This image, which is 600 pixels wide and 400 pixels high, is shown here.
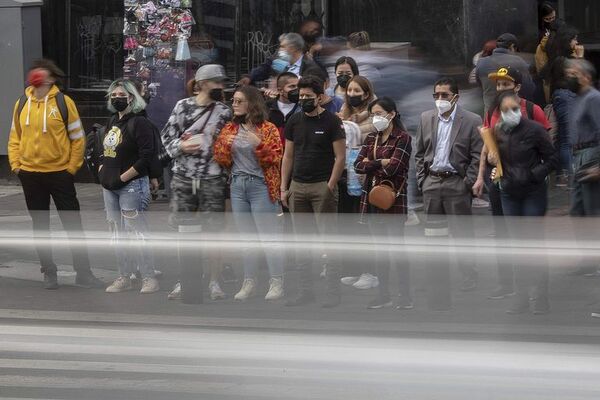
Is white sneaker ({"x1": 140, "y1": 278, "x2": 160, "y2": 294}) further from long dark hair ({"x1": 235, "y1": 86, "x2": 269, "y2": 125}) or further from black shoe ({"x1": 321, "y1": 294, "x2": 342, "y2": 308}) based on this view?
long dark hair ({"x1": 235, "y1": 86, "x2": 269, "y2": 125})

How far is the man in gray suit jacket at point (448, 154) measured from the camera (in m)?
7.21

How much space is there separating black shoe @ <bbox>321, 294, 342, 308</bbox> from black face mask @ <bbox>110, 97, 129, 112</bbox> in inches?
184

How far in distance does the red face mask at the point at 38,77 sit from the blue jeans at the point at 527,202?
3535 mm

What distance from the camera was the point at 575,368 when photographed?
2992mm

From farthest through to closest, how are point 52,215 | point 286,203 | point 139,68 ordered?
point 139,68 → point 286,203 → point 52,215

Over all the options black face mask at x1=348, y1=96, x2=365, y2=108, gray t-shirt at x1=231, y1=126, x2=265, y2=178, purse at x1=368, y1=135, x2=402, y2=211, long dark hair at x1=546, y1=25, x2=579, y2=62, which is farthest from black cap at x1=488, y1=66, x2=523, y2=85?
long dark hair at x1=546, y1=25, x2=579, y2=62

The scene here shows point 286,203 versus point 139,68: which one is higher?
point 139,68

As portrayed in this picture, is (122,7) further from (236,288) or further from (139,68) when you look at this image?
(236,288)

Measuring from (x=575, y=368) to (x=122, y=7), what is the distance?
11.2m

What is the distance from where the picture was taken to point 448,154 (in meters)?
7.27

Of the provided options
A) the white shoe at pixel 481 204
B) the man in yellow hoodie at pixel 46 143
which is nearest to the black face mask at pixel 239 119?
the man in yellow hoodie at pixel 46 143

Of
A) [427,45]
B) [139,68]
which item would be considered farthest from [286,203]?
[139,68]

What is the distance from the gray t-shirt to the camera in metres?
7.22

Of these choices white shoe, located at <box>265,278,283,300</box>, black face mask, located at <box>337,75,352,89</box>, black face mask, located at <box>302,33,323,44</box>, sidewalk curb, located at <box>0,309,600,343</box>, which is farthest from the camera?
black face mask, located at <box>302,33,323,44</box>
